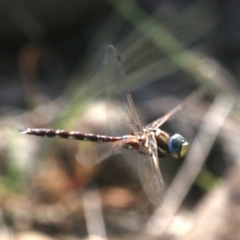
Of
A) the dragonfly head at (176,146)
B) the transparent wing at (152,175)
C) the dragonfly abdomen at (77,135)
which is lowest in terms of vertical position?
the transparent wing at (152,175)

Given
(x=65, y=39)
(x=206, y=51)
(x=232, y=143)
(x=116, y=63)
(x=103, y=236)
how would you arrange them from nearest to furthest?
(x=116, y=63) < (x=103, y=236) < (x=232, y=143) < (x=206, y=51) < (x=65, y=39)

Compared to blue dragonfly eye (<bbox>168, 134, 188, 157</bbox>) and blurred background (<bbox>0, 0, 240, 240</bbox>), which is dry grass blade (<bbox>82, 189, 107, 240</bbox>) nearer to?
blurred background (<bbox>0, 0, 240, 240</bbox>)

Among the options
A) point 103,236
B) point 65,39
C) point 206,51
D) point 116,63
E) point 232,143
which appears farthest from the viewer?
point 65,39

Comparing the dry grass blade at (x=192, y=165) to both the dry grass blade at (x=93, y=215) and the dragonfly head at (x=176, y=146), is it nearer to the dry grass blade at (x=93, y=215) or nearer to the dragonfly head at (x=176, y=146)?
the dry grass blade at (x=93, y=215)

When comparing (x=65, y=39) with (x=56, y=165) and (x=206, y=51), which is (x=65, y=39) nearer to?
(x=206, y=51)

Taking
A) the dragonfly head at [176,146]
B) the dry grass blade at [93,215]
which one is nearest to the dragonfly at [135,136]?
the dragonfly head at [176,146]

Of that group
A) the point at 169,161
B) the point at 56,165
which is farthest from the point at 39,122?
the point at 169,161
